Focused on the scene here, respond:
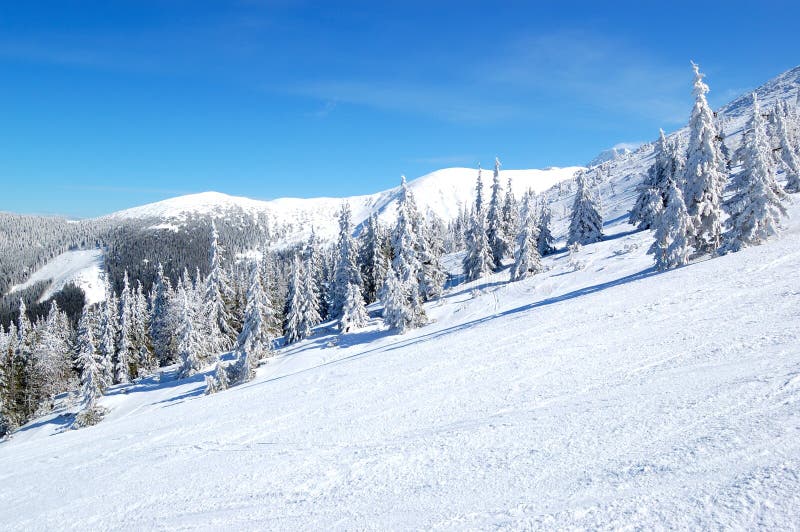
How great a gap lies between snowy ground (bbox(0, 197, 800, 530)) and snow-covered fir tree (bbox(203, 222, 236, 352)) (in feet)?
96.3

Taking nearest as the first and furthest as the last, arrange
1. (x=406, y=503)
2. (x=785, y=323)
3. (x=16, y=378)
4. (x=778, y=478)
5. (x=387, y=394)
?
(x=778, y=478), (x=406, y=503), (x=785, y=323), (x=387, y=394), (x=16, y=378)

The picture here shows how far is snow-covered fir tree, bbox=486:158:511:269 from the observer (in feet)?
191

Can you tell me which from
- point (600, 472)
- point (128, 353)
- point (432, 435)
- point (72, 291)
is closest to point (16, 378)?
point (128, 353)

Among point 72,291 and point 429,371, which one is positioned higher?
point 72,291

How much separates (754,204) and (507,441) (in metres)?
27.6

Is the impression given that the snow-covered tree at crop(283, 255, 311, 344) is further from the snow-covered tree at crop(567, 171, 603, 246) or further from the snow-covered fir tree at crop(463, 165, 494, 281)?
the snow-covered tree at crop(567, 171, 603, 246)

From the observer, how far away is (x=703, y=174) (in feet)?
93.1

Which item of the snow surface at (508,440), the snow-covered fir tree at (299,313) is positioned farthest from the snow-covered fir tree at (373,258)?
the snow surface at (508,440)

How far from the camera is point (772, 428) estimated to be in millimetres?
6348

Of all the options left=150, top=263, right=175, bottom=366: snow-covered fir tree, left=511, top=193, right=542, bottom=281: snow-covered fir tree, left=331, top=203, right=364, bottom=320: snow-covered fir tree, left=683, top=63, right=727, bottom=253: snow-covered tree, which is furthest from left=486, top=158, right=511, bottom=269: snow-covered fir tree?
left=150, top=263, right=175, bottom=366: snow-covered fir tree

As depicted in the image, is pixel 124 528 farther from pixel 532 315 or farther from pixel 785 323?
pixel 532 315

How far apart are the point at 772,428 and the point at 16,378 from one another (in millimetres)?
66100

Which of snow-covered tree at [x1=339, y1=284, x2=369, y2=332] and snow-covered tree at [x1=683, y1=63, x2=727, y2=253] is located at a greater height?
snow-covered tree at [x1=683, y1=63, x2=727, y2=253]

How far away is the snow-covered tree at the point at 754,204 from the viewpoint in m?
26.1
